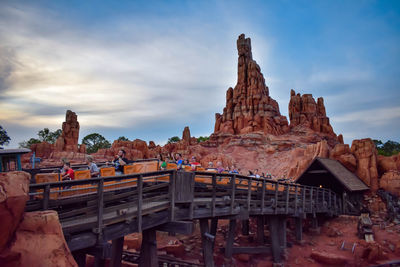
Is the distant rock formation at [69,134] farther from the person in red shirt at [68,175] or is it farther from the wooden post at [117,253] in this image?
the person in red shirt at [68,175]

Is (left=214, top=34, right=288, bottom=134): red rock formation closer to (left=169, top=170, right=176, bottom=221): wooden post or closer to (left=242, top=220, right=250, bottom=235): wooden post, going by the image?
(left=242, top=220, right=250, bottom=235): wooden post

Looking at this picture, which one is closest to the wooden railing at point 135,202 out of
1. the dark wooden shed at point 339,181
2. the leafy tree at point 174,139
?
the dark wooden shed at point 339,181

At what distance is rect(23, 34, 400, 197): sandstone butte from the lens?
24188 mm

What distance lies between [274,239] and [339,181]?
8839mm

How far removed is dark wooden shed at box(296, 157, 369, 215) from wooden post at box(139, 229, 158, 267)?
1610 centimetres

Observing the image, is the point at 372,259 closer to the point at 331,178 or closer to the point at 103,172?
the point at 331,178

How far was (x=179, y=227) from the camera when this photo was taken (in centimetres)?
756

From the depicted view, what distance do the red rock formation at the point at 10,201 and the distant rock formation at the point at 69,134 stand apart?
48546mm

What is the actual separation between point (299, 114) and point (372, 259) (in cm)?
6366

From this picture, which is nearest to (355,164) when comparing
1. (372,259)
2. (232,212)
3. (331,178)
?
(331,178)

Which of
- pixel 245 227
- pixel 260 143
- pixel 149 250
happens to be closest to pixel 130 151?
pixel 260 143

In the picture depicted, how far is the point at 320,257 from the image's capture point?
1438cm

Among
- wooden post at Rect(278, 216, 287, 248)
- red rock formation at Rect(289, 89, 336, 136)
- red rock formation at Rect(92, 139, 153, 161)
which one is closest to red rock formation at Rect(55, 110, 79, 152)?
red rock formation at Rect(92, 139, 153, 161)

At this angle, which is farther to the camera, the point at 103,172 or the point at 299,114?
the point at 299,114
